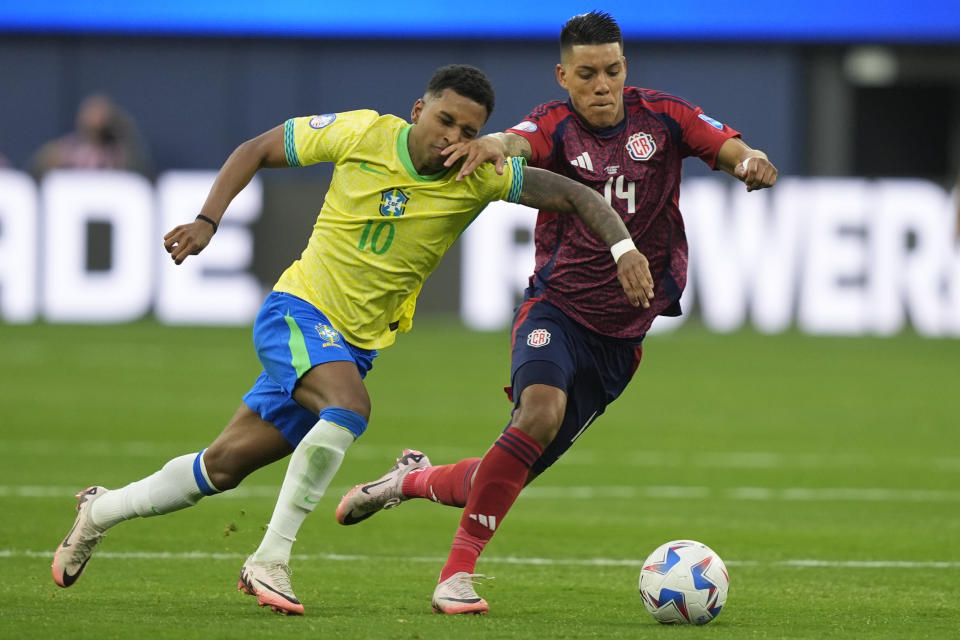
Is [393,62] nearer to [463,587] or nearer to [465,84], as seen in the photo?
[465,84]

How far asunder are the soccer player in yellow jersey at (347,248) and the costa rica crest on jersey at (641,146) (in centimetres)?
60

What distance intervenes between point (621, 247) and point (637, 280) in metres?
0.20

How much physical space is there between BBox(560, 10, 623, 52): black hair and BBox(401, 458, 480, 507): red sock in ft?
5.88

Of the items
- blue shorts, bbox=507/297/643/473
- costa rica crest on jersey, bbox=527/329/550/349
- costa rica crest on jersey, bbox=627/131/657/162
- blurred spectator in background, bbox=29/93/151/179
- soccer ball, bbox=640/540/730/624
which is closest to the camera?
soccer ball, bbox=640/540/730/624

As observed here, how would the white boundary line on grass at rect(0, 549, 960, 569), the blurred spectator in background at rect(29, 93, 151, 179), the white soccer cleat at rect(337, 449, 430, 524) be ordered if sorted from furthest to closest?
the blurred spectator in background at rect(29, 93, 151, 179)
the white boundary line on grass at rect(0, 549, 960, 569)
the white soccer cleat at rect(337, 449, 430, 524)

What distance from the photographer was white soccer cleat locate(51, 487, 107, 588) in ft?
21.3

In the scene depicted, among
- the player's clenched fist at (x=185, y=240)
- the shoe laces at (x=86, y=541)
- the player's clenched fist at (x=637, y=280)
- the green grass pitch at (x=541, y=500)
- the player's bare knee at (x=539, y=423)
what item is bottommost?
the green grass pitch at (x=541, y=500)

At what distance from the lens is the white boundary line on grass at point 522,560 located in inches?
304

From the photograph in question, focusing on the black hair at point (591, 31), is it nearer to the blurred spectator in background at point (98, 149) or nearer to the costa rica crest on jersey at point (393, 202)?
the costa rica crest on jersey at point (393, 202)

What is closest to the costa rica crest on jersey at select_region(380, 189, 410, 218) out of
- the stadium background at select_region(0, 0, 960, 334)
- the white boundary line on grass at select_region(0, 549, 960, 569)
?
the white boundary line on grass at select_region(0, 549, 960, 569)

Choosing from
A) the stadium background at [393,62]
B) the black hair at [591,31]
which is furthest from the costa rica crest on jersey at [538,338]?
the stadium background at [393,62]

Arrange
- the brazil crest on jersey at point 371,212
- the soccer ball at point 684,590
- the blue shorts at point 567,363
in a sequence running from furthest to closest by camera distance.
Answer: the blue shorts at point 567,363
the brazil crest on jersey at point 371,212
the soccer ball at point 684,590

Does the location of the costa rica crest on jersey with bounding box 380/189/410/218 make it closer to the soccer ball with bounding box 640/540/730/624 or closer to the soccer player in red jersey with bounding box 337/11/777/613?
the soccer player in red jersey with bounding box 337/11/777/613

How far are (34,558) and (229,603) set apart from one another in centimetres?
154
